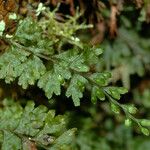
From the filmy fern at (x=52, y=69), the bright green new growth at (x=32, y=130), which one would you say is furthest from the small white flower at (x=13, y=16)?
the bright green new growth at (x=32, y=130)

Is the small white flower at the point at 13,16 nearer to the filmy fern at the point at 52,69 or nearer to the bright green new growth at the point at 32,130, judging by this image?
the filmy fern at the point at 52,69

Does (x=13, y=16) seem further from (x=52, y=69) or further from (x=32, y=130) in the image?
(x=32, y=130)

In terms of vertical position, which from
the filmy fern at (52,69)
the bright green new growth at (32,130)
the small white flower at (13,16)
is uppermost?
the small white flower at (13,16)

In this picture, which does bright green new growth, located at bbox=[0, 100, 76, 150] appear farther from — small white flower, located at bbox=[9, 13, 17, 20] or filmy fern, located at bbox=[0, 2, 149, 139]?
small white flower, located at bbox=[9, 13, 17, 20]

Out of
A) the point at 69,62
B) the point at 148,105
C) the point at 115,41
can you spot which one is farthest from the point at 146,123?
the point at 148,105

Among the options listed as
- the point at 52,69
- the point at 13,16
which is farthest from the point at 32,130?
the point at 13,16

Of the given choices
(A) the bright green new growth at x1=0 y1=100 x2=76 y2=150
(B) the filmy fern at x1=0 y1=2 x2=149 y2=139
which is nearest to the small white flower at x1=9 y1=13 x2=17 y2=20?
(B) the filmy fern at x1=0 y1=2 x2=149 y2=139

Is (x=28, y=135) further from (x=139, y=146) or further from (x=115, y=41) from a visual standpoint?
(x=139, y=146)

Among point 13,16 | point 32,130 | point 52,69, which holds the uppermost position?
point 13,16

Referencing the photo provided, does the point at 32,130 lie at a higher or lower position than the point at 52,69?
lower
